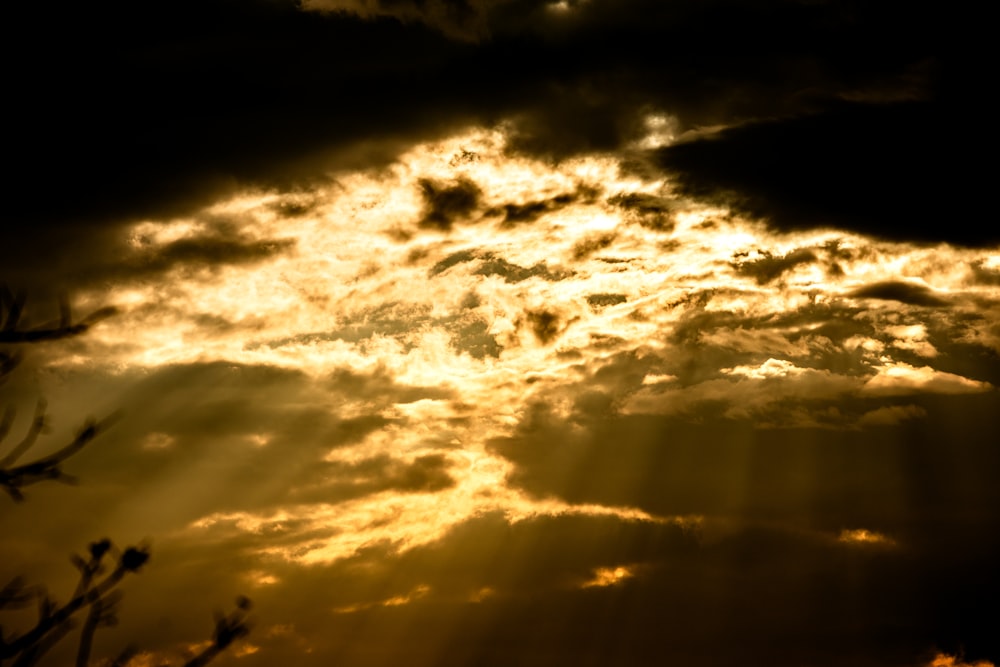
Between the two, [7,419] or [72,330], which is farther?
[7,419]

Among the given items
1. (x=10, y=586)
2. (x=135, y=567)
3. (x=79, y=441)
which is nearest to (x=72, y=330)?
(x=79, y=441)

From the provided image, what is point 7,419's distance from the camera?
788 centimetres

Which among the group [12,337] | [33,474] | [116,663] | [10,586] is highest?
[12,337]

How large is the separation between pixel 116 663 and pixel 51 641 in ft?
1.98

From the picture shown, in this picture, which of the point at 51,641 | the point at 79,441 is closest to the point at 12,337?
the point at 79,441

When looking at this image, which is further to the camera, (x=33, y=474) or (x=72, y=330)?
(x=33, y=474)

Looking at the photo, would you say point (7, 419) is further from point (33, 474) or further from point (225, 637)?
point (225, 637)

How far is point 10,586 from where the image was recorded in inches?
317

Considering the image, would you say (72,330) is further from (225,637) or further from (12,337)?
(225,637)

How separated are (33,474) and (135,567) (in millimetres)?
1285

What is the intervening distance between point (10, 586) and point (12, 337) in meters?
2.46

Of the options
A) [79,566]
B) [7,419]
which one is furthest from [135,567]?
[7,419]

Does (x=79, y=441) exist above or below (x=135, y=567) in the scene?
above

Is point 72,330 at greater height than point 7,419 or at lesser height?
greater
